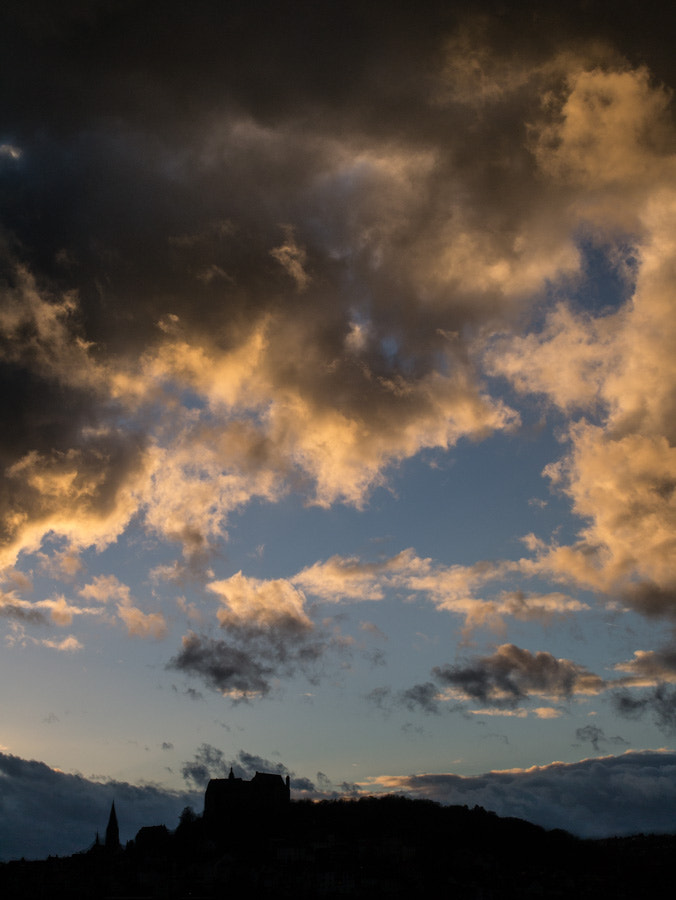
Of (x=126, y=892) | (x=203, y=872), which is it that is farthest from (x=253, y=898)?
(x=126, y=892)

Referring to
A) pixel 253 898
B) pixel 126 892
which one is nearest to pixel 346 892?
pixel 253 898

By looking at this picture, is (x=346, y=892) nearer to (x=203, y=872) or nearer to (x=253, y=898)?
(x=253, y=898)

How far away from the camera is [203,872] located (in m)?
199

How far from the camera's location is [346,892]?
198 meters

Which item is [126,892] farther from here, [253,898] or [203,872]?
[253,898]

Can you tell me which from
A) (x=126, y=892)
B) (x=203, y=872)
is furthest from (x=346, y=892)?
Result: (x=126, y=892)

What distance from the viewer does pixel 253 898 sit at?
19550 cm

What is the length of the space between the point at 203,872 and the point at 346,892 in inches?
1503

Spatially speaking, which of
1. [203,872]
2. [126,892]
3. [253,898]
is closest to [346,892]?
[253,898]

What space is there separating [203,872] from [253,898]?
14936mm

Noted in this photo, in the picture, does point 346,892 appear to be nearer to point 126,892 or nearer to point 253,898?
point 253,898

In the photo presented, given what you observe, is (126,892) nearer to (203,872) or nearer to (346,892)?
(203,872)

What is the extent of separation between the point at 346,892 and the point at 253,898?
24376mm
